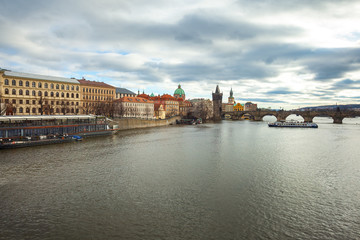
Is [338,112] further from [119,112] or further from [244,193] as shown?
[244,193]

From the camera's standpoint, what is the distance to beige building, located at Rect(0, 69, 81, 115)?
79.6 meters

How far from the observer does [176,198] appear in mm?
21641

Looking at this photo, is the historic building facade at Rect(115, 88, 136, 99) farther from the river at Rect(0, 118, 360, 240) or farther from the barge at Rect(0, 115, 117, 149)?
the river at Rect(0, 118, 360, 240)

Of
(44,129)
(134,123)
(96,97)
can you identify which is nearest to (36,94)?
(96,97)

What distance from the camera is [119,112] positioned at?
109188 millimetres

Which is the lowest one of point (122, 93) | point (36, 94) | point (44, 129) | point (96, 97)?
point (44, 129)

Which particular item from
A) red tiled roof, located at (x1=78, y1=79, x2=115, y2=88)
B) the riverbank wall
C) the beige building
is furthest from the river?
red tiled roof, located at (x1=78, y1=79, x2=115, y2=88)

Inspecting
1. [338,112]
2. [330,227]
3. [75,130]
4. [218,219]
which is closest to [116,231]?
[218,219]

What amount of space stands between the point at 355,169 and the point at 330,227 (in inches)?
845

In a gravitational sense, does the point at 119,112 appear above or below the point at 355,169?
above

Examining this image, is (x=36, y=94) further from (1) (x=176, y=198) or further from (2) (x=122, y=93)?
(1) (x=176, y=198)

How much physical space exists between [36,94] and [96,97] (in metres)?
27.8

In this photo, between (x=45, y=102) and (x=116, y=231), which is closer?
(x=116, y=231)

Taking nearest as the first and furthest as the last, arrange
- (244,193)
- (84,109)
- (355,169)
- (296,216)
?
(296,216)
(244,193)
(355,169)
(84,109)
